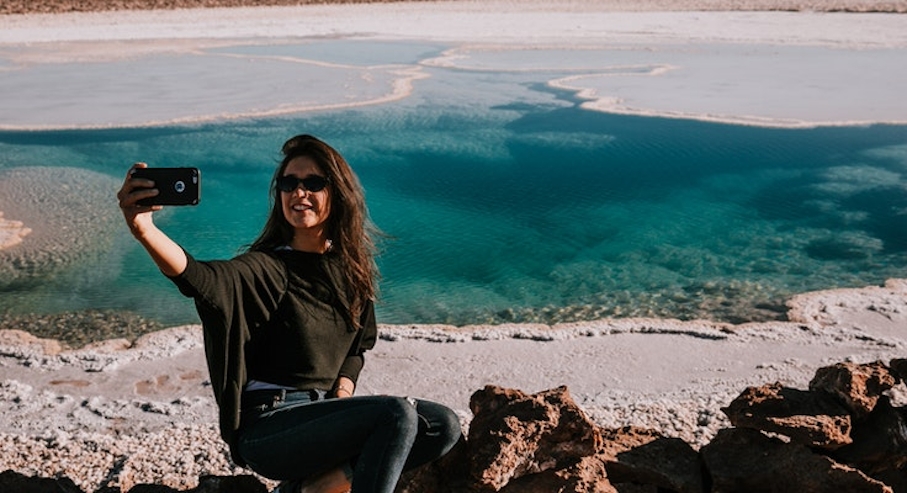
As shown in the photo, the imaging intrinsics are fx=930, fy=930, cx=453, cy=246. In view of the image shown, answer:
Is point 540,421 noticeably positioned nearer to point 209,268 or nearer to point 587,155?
point 209,268

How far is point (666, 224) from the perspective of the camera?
6816 millimetres

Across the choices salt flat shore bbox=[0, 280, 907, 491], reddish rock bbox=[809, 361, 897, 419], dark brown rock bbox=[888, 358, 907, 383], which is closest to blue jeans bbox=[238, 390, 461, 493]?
salt flat shore bbox=[0, 280, 907, 491]

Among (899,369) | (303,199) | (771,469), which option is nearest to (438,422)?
(303,199)

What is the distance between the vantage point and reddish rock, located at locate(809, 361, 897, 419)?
221cm

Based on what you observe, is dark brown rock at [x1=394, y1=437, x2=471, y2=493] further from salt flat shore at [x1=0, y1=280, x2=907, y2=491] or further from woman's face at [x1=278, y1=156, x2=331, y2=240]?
salt flat shore at [x1=0, y1=280, x2=907, y2=491]

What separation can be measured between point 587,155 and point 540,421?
684 centimetres

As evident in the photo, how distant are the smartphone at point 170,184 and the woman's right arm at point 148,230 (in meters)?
0.01

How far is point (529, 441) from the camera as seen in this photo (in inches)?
81.5

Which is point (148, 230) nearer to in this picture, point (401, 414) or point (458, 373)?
point (401, 414)

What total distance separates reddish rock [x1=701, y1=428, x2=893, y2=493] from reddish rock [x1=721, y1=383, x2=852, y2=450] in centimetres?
4

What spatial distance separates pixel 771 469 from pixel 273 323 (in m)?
1.18

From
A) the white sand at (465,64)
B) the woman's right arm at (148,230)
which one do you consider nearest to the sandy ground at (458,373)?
the woman's right arm at (148,230)

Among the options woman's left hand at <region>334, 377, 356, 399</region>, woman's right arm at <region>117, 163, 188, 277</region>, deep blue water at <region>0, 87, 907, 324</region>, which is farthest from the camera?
deep blue water at <region>0, 87, 907, 324</region>

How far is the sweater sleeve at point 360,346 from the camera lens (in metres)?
2.07
